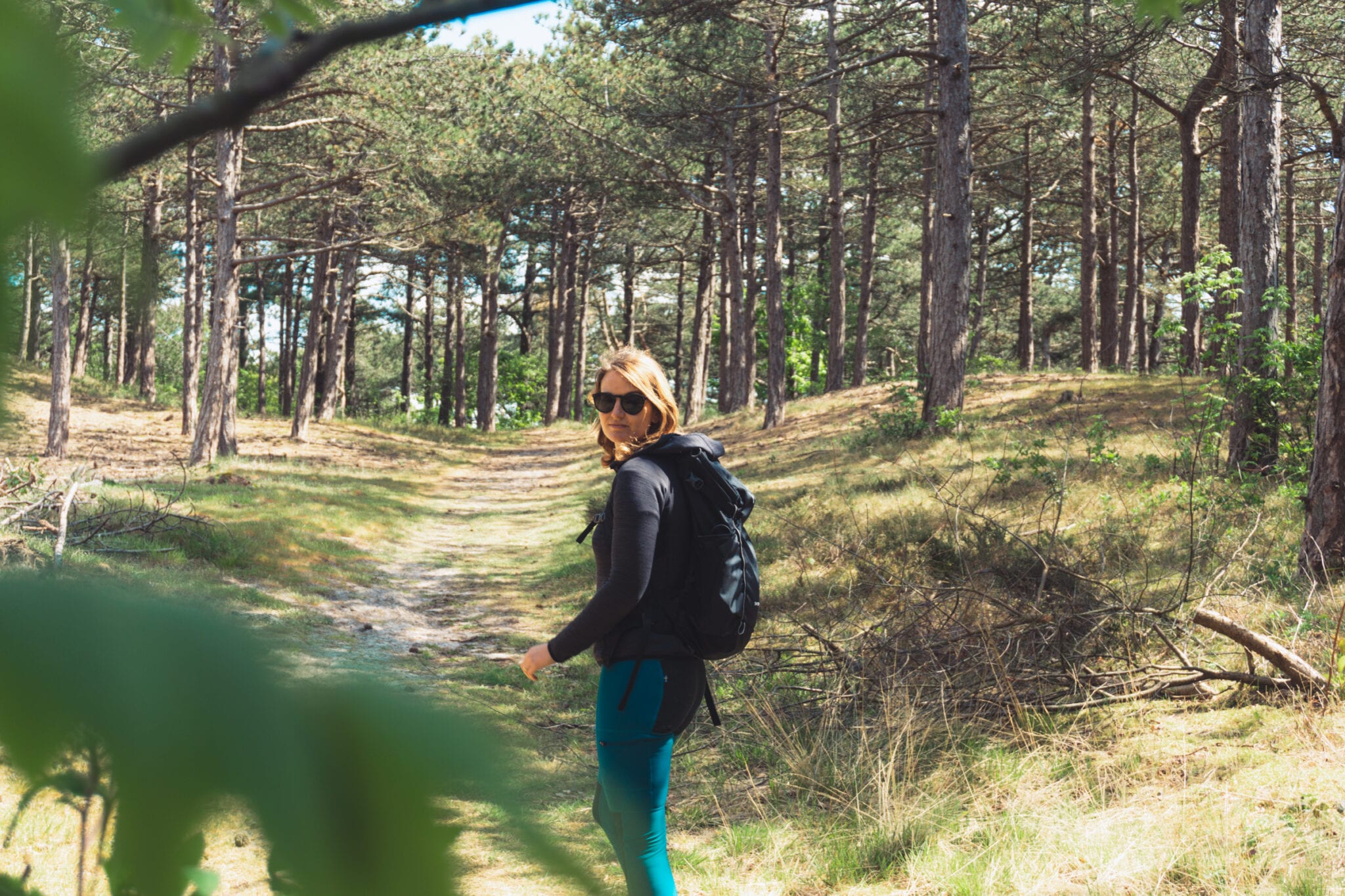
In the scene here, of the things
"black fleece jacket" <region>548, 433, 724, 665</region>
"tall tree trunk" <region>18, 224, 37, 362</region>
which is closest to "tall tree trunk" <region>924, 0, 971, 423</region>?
"black fleece jacket" <region>548, 433, 724, 665</region>

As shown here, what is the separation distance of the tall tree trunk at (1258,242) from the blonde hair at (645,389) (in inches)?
226

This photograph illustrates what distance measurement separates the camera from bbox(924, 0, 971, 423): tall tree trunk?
11.9 metres

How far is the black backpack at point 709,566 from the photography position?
9.35 feet

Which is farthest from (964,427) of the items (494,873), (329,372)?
(329,372)

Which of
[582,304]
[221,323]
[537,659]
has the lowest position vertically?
[537,659]

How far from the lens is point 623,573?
2.77 meters

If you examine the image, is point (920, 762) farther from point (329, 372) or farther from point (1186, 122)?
point (329, 372)

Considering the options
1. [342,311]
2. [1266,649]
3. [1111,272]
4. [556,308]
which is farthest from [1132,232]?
[1266,649]

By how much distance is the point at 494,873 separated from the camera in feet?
0.95

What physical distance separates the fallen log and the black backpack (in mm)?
2320

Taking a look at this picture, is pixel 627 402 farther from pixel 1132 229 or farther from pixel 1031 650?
pixel 1132 229

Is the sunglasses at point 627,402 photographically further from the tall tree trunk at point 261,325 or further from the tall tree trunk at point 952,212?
the tall tree trunk at point 952,212

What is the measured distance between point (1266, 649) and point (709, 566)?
9.01ft

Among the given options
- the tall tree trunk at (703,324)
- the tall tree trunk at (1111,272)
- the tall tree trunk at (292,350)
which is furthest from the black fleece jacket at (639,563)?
the tall tree trunk at (292,350)
